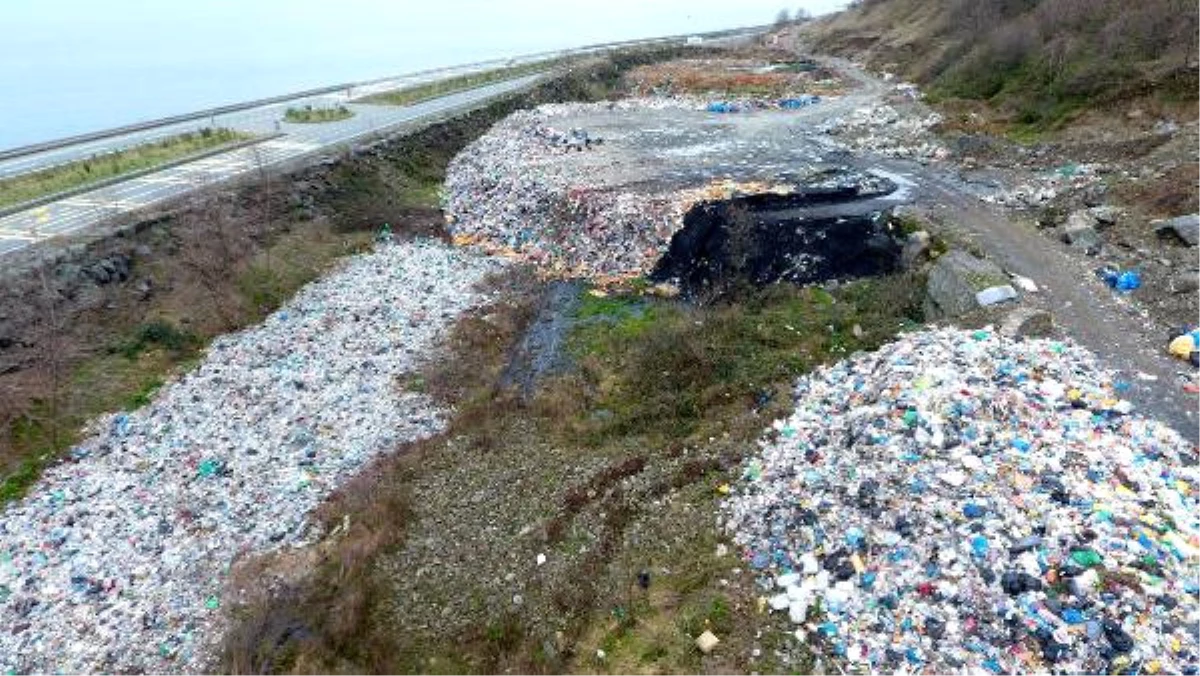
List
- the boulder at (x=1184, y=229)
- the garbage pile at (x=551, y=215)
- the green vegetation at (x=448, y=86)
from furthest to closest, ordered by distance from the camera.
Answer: the green vegetation at (x=448, y=86) < the garbage pile at (x=551, y=215) < the boulder at (x=1184, y=229)

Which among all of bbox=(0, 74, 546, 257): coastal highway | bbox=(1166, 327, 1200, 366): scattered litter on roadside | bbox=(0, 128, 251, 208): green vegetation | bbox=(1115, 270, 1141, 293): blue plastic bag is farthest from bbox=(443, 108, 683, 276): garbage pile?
bbox=(1166, 327, 1200, 366): scattered litter on roadside

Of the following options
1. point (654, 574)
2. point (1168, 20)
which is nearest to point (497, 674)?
point (654, 574)

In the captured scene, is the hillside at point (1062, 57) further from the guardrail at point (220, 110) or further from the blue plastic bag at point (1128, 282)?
the guardrail at point (220, 110)

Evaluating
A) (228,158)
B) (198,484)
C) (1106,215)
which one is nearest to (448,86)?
(228,158)

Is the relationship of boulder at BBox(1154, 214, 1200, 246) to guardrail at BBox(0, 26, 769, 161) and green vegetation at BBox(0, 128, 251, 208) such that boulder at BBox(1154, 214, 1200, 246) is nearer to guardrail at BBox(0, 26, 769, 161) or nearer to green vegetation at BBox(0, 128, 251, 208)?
green vegetation at BBox(0, 128, 251, 208)

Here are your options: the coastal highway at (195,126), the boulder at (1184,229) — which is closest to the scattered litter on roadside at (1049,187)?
the boulder at (1184,229)

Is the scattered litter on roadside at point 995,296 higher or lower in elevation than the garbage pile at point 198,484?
higher

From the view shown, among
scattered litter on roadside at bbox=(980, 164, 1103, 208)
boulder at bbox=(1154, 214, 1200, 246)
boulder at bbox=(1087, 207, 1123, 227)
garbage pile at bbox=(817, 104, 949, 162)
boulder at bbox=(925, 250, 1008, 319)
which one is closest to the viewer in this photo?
boulder at bbox=(925, 250, 1008, 319)
